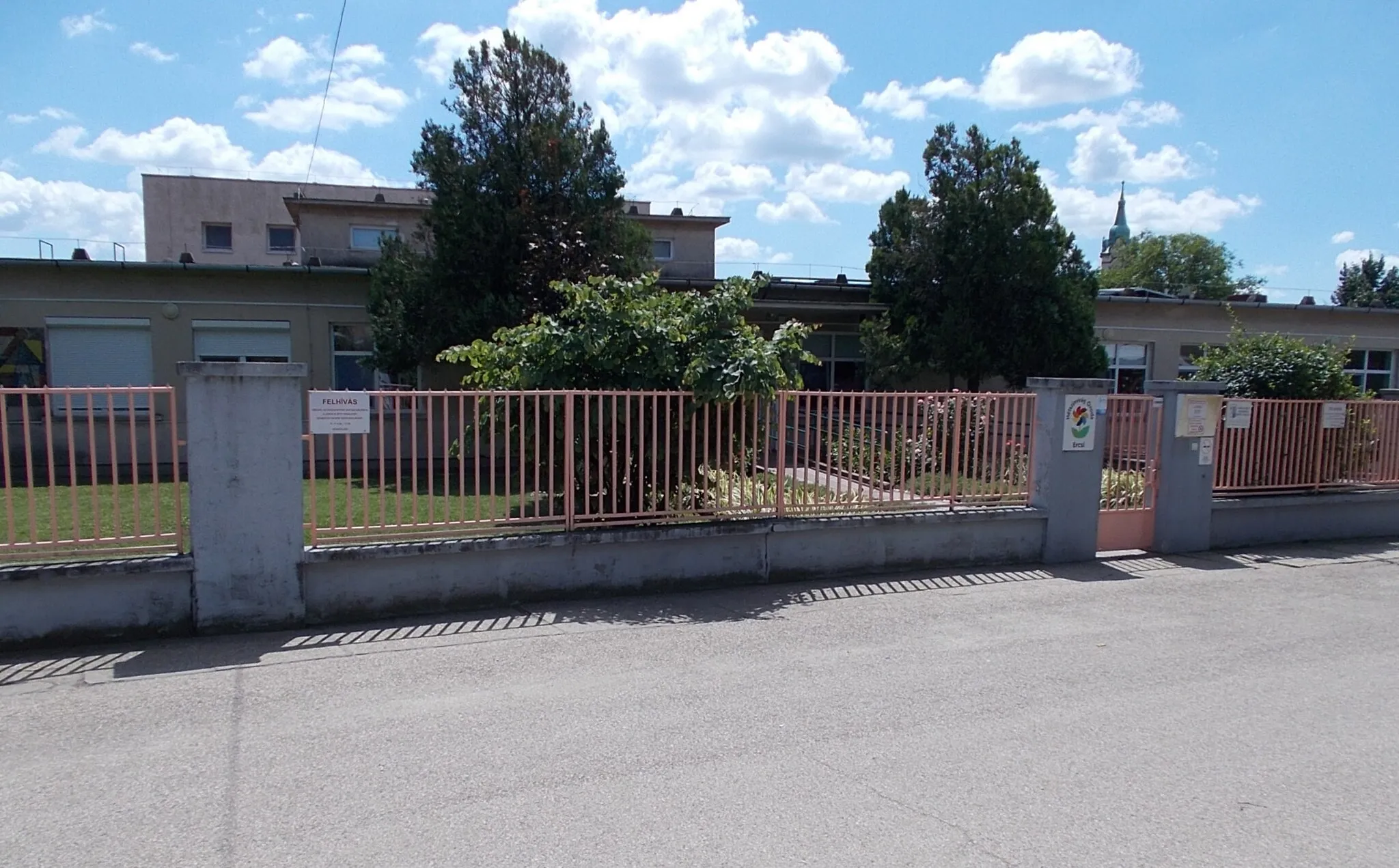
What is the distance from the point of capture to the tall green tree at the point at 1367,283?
182 feet

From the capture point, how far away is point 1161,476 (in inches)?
377

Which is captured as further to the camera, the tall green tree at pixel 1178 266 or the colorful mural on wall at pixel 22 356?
the tall green tree at pixel 1178 266

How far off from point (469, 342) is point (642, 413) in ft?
22.6

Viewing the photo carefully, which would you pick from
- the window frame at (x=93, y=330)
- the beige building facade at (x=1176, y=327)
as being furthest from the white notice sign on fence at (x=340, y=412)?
the beige building facade at (x=1176, y=327)

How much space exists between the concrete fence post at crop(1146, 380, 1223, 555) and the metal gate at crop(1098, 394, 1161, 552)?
76mm

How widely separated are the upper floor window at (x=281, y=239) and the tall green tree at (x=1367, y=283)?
5940cm

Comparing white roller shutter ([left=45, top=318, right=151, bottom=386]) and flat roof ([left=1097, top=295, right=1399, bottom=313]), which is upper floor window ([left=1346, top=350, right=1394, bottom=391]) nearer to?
flat roof ([left=1097, top=295, right=1399, bottom=313])

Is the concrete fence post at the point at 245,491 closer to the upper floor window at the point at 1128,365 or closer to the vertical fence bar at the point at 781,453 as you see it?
the vertical fence bar at the point at 781,453

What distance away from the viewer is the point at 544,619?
664 centimetres

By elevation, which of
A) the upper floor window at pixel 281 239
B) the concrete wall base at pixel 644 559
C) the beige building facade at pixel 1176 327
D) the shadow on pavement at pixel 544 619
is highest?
the upper floor window at pixel 281 239

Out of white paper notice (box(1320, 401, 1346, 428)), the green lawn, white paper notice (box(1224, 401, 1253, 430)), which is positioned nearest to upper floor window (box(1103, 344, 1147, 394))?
white paper notice (box(1320, 401, 1346, 428))

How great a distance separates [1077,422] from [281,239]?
A: 1244 inches

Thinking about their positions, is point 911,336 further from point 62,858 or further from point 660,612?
point 62,858

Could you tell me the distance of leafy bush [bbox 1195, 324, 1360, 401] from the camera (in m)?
10.7
